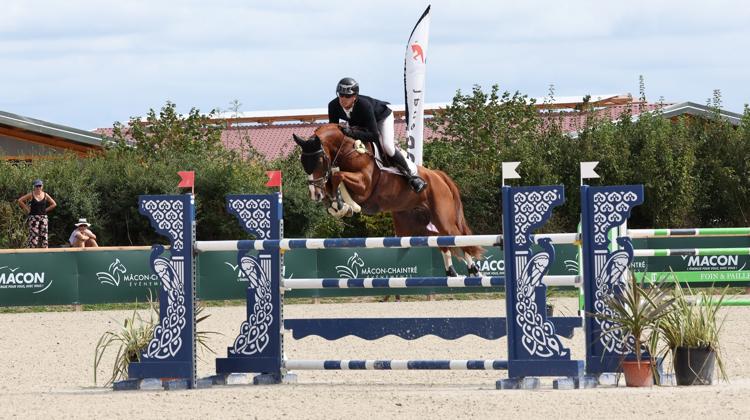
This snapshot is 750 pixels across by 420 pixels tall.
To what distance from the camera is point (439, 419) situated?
534 cm

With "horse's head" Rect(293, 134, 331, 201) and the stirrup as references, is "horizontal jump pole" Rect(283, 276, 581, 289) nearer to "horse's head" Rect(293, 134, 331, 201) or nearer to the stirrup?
"horse's head" Rect(293, 134, 331, 201)

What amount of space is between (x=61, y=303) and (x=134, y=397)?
7.76 m

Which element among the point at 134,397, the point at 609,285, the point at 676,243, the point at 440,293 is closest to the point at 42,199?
the point at 440,293

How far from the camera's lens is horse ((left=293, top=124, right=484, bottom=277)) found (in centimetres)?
718

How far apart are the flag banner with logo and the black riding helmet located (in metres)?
4.82

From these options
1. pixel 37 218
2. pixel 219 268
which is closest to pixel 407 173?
pixel 219 268

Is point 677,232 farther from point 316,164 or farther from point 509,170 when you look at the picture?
point 316,164

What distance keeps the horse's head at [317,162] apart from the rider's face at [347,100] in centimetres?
43

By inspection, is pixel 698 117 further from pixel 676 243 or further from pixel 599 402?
pixel 599 402

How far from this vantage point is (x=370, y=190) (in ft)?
25.2

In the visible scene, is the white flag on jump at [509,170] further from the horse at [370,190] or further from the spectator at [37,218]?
the spectator at [37,218]

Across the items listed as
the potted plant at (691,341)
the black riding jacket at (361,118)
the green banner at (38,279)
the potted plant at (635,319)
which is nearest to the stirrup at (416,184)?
the black riding jacket at (361,118)

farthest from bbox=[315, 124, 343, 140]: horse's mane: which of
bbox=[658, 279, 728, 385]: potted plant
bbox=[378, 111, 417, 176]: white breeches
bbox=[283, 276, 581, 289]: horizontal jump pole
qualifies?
bbox=[658, 279, 728, 385]: potted plant

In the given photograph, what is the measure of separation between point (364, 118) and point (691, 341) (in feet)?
8.45
